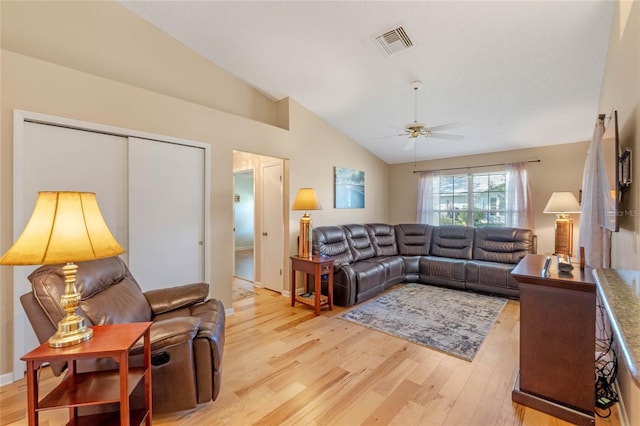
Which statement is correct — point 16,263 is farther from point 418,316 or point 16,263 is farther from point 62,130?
point 418,316

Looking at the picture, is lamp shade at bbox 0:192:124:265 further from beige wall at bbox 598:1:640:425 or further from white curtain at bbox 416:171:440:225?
white curtain at bbox 416:171:440:225

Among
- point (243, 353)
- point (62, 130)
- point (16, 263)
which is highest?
point (62, 130)

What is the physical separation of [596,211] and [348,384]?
221 centimetres

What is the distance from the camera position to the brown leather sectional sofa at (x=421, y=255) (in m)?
3.88

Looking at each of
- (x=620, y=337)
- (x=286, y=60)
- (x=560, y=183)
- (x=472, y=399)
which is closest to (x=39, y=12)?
(x=286, y=60)

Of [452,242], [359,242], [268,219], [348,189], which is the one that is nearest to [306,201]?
[268,219]

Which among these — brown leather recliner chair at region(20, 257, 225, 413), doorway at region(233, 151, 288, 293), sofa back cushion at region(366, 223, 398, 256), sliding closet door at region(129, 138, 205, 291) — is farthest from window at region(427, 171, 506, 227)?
brown leather recliner chair at region(20, 257, 225, 413)

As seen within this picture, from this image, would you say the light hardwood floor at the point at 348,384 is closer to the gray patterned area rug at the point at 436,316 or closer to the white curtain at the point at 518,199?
the gray patterned area rug at the point at 436,316

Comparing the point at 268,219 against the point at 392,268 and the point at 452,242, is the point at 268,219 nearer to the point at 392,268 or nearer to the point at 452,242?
the point at 392,268

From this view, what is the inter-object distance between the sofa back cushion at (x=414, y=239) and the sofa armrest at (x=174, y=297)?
395 cm

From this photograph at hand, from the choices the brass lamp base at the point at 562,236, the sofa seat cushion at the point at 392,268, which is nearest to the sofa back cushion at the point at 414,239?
the sofa seat cushion at the point at 392,268

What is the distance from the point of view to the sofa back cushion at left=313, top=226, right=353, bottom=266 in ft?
13.2

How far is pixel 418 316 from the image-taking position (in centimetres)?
329

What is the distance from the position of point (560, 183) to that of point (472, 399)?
4.20 m
